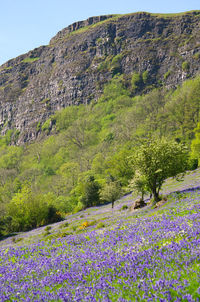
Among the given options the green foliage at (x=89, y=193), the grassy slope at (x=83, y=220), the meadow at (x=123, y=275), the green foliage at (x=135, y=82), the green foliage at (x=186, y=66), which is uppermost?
the green foliage at (x=186, y=66)

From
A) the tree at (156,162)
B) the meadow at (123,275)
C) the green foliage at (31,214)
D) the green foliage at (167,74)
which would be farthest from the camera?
the green foliage at (167,74)

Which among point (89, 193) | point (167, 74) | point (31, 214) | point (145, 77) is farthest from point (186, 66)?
point (31, 214)

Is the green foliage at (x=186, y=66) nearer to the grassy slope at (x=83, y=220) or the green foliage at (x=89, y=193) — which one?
the green foliage at (x=89, y=193)

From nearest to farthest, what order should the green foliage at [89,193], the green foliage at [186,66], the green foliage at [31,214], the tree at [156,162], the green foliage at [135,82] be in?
the tree at [156,162] < the green foliage at [31,214] < the green foliage at [89,193] < the green foliage at [186,66] < the green foliage at [135,82]

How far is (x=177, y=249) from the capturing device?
26.6 feet

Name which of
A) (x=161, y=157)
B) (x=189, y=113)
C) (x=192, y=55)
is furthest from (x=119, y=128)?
(x=192, y=55)

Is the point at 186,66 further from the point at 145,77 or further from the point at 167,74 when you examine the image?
the point at 145,77

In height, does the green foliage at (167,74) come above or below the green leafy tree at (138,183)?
above

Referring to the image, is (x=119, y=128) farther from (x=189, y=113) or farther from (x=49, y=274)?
(x=49, y=274)

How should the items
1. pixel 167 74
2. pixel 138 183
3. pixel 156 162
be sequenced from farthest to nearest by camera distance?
1. pixel 167 74
2. pixel 138 183
3. pixel 156 162

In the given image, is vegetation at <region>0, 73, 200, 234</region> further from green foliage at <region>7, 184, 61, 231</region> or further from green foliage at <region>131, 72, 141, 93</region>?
green foliage at <region>131, 72, 141, 93</region>

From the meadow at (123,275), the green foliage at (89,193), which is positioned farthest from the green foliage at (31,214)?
the meadow at (123,275)

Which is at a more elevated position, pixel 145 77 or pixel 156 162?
pixel 145 77

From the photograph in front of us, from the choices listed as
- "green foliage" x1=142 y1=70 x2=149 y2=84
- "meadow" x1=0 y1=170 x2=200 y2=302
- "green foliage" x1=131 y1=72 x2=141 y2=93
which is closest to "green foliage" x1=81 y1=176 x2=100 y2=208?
"meadow" x1=0 y1=170 x2=200 y2=302
